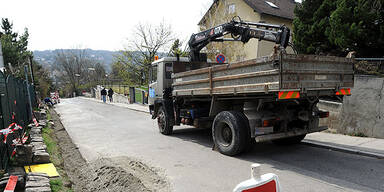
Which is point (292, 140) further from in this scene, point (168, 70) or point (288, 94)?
point (168, 70)

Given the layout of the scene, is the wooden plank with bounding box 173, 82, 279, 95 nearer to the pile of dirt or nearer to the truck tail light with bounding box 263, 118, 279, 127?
the truck tail light with bounding box 263, 118, 279, 127

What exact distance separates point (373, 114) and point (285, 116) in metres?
3.27

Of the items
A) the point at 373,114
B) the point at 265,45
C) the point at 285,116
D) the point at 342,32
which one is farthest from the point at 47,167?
the point at 265,45

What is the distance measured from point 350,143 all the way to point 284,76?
350 cm

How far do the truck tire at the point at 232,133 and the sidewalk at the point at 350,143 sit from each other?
231 centimetres

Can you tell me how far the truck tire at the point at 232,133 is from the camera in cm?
545

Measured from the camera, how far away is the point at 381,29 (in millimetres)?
8641

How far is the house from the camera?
17.9 meters

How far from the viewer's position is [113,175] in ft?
15.0

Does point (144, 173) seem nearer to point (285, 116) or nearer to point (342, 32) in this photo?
point (285, 116)

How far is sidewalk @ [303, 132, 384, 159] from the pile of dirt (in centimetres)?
441

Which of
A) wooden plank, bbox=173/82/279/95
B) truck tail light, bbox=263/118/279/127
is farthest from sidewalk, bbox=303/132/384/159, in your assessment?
wooden plank, bbox=173/82/279/95

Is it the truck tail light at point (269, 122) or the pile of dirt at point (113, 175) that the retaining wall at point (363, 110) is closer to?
the truck tail light at point (269, 122)

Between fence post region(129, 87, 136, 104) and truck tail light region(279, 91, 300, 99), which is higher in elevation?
truck tail light region(279, 91, 300, 99)
